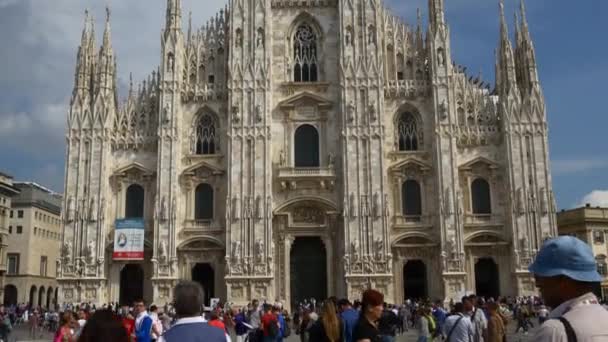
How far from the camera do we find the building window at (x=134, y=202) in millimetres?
38469

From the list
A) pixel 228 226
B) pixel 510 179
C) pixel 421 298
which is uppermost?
pixel 510 179

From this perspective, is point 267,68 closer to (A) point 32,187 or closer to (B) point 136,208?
(B) point 136,208

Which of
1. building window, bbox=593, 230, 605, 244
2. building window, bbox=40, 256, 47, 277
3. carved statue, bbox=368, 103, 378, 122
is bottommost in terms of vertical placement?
building window, bbox=40, 256, 47, 277

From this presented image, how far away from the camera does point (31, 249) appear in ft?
221

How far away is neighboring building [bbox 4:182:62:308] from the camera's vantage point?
65250 mm

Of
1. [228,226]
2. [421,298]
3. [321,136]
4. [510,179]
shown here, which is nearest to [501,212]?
[510,179]

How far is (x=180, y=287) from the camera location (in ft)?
16.2

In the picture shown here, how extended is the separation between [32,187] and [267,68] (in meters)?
41.1

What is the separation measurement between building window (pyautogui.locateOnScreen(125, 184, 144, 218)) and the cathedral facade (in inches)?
3.1

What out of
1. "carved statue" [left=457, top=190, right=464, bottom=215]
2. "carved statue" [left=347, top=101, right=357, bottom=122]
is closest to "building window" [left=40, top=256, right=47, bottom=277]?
"carved statue" [left=347, top=101, right=357, bottom=122]

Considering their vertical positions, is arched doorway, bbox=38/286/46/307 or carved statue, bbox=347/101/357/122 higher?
carved statue, bbox=347/101/357/122

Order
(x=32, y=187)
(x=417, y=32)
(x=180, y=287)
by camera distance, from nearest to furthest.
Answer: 1. (x=180, y=287)
2. (x=417, y=32)
3. (x=32, y=187)

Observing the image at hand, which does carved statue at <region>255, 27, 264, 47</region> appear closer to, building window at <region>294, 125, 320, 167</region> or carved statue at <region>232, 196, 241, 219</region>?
building window at <region>294, 125, 320, 167</region>

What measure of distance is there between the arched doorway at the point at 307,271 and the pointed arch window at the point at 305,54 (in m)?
9.43
